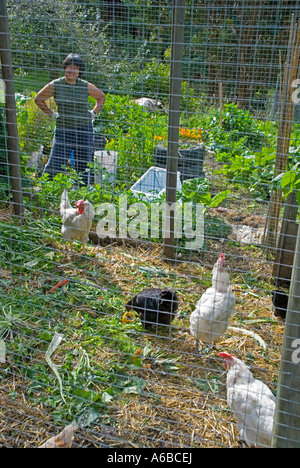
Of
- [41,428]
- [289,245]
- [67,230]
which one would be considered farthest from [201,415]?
[67,230]

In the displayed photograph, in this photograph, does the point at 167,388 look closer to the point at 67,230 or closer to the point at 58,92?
the point at 67,230

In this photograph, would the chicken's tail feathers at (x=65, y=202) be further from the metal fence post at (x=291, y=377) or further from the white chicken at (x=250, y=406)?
the metal fence post at (x=291, y=377)

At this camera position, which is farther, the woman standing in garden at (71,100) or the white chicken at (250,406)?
the woman standing in garden at (71,100)

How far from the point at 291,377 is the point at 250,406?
564mm

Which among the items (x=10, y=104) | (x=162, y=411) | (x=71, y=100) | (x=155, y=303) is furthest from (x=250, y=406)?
(x=10, y=104)

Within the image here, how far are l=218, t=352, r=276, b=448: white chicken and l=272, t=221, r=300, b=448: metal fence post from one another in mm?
233

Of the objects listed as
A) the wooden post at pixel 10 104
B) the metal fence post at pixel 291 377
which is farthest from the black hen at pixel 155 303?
the wooden post at pixel 10 104

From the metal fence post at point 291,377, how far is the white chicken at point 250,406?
0.23m

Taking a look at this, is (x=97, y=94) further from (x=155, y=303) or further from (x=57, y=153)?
(x=155, y=303)

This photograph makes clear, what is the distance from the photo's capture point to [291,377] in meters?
1.64

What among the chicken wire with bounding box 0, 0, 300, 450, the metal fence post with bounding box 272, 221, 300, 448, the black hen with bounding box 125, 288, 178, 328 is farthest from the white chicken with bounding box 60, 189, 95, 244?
the metal fence post with bounding box 272, 221, 300, 448

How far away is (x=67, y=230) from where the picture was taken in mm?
3883

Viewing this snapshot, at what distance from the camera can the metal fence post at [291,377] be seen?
1.62 m

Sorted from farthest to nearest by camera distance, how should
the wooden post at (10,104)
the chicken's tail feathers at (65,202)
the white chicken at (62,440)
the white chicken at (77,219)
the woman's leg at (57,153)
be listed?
the woman's leg at (57,153) → the chicken's tail feathers at (65,202) → the white chicken at (77,219) → the wooden post at (10,104) → the white chicken at (62,440)
